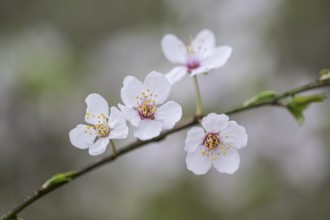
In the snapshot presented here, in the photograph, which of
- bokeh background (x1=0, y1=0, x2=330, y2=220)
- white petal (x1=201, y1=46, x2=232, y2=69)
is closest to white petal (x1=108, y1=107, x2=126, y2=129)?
white petal (x1=201, y1=46, x2=232, y2=69)

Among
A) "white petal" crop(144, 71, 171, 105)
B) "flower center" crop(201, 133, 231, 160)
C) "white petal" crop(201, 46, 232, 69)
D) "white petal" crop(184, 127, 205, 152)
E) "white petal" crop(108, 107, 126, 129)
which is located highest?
"white petal" crop(201, 46, 232, 69)

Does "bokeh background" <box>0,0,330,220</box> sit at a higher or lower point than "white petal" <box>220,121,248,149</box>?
higher

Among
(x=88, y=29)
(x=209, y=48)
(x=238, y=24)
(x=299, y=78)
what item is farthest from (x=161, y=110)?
(x=88, y=29)

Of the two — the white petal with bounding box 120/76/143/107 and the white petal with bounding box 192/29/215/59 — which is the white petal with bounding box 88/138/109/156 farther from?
the white petal with bounding box 192/29/215/59

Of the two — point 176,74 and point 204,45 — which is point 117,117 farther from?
point 204,45

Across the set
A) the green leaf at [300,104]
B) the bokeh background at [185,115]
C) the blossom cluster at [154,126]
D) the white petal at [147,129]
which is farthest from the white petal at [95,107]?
the bokeh background at [185,115]

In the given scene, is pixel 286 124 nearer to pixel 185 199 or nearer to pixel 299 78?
pixel 299 78

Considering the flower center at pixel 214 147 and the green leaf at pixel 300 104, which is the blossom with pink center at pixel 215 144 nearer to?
the flower center at pixel 214 147
